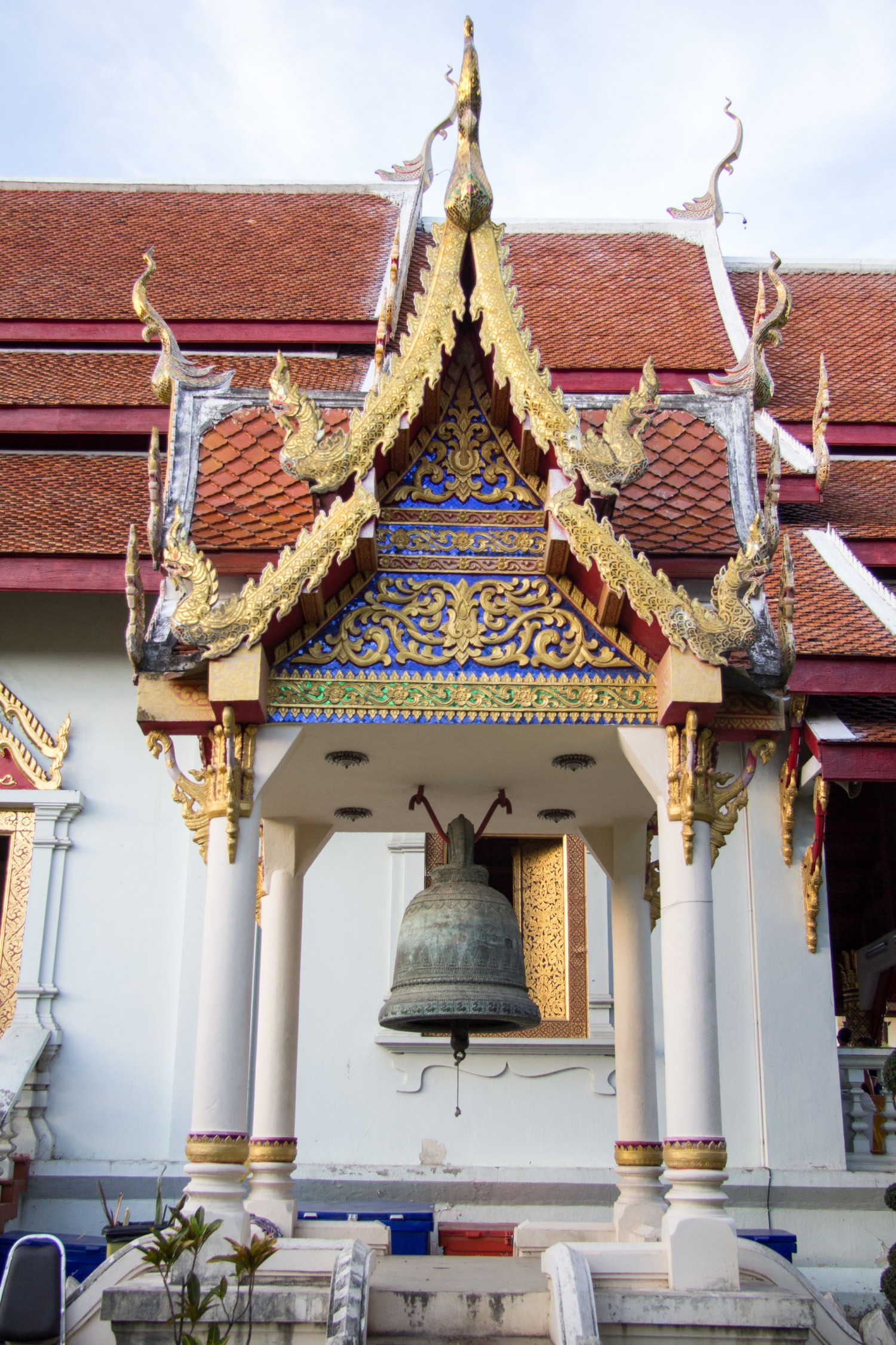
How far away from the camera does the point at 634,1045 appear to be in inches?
226

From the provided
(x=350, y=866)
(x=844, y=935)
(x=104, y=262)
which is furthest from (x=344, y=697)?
(x=844, y=935)

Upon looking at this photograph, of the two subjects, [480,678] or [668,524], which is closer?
[480,678]

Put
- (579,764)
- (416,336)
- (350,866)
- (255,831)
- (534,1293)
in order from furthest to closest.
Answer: (350,866)
(579,764)
(416,336)
(255,831)
(534,1293)

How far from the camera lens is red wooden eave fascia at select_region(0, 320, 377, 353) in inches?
436

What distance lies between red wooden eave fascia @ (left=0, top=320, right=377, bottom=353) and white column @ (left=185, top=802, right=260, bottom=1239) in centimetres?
736

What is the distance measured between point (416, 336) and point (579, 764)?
5.73 feet

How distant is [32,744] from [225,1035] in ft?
18.7

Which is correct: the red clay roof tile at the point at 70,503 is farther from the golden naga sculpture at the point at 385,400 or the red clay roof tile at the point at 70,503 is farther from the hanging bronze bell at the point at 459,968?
the hanging bronze bell at the point at 459,968

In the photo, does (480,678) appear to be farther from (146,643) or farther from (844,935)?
(844,935)

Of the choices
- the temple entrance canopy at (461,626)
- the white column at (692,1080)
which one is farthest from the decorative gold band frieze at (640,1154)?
the white column at (692,1080)

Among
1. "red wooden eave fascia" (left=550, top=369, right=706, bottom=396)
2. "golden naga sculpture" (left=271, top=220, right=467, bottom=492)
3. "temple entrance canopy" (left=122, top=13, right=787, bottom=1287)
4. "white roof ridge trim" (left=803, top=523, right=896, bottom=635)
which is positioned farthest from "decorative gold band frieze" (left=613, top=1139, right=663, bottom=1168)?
"red wooden eave fascia" (left=550, top=369, right=706, bottom=396)

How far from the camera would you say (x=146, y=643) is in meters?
4.54

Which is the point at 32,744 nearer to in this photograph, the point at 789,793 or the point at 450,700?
the point at 789,793

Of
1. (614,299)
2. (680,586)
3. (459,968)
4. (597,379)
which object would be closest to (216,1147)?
(459,968)
